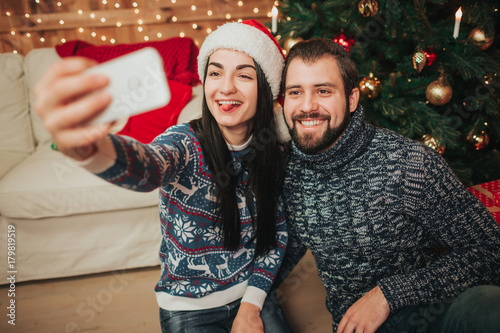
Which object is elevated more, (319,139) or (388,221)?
(319,139)

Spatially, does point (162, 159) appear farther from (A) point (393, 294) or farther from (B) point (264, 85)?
(A) point (393, 294)

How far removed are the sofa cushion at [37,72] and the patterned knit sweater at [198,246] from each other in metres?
1.53

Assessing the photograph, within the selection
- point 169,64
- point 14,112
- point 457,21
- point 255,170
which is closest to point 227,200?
point 255,170

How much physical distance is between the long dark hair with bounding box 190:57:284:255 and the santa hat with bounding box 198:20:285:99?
29mm

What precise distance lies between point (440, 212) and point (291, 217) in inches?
17.2

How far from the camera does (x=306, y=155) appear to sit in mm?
937

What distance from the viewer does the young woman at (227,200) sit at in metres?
0.92

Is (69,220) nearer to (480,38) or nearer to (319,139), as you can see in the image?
(319,139)

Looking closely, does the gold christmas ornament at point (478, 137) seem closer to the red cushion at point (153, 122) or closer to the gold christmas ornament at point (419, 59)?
the gold christmas ornament at point (419, 59)

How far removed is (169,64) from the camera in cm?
199

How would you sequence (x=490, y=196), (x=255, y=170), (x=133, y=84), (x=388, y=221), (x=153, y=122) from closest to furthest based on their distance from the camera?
(x=133, y=84), (x=388, y=221), (x=255, y=170), (x=490, y=196), (x=153, y=122)

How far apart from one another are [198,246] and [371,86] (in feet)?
3.61

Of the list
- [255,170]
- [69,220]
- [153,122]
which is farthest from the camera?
[153,122]

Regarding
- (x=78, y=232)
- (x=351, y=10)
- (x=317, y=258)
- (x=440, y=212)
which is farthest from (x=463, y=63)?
(x=78, y=232)
